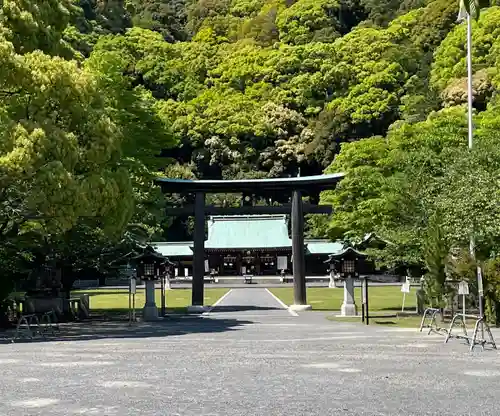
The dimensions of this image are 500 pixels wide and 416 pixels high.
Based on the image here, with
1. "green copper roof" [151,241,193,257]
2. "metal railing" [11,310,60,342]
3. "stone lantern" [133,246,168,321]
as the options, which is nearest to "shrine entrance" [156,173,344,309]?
"stone lantern" [133,246,168,321]

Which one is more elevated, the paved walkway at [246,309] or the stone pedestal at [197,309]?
the stone pedestal at [197,309]

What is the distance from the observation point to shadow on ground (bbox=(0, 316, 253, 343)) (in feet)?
54.1

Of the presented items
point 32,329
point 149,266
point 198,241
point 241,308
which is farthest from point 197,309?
point 32,329

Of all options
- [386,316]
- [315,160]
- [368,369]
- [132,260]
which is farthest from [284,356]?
[315,160]

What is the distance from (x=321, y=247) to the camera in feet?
177

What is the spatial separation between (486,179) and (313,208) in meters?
10.8

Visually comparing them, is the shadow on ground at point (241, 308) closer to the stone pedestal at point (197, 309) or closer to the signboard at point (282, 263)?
the stone pedestal at point (197, 309)

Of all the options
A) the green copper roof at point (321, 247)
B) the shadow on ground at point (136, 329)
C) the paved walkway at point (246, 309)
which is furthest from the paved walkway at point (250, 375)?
the green copper roof at point (321, 247)

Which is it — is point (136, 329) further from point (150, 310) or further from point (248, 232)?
point (248, 232)

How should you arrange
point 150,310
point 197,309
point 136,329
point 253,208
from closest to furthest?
1. point 136,329
2. point 150,310
3. point 197,309
4. point 253,208

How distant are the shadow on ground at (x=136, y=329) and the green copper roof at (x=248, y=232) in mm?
32287

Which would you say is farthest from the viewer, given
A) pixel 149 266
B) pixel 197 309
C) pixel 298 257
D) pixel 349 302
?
pixel 298 257

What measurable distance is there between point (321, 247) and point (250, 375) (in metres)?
44.9

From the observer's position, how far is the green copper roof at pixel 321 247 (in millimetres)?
53000
